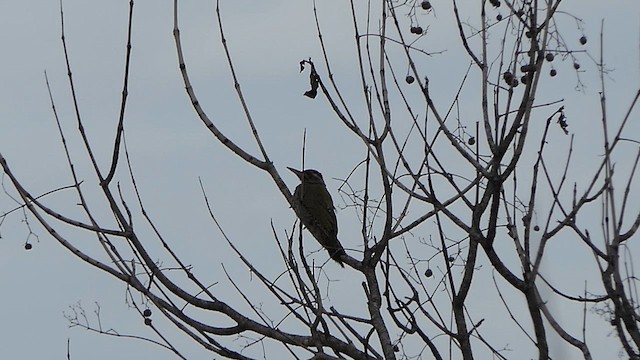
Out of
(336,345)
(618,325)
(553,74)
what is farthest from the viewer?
(553,74)

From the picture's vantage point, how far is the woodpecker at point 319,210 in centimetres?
628

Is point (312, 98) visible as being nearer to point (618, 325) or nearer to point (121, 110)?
point (121, 110)

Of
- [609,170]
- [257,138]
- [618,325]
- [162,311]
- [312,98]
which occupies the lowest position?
[618,325]

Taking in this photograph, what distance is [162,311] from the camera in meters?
4.06

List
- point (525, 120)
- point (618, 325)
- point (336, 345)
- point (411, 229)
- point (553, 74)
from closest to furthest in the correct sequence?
point (618, 325)
point (525, 120)
point (336, 345)
point (411, 229)
point (553, 74)

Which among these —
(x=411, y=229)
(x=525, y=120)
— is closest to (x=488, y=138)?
(x=525, y=120)

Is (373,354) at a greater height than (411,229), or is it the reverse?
(411,229)

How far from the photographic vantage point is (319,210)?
7.29 metres

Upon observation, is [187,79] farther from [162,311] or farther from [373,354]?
[373,354]

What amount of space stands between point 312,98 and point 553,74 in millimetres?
1015

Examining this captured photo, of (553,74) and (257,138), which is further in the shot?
(553,74)

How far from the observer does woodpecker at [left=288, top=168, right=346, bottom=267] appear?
6.28 metres

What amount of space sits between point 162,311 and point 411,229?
1.01 metres

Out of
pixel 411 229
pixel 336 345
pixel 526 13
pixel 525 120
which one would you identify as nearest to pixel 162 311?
pixel 336 345
